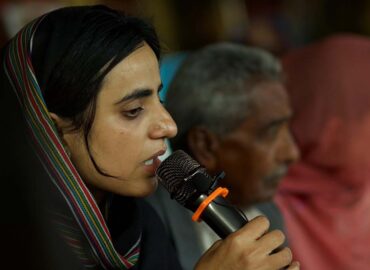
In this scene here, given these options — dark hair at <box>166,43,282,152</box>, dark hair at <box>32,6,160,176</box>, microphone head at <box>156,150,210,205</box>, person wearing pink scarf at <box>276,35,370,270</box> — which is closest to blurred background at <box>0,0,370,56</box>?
person wearing pink scarf at <box>276,35,370,270</box>

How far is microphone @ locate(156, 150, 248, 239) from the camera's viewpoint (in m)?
0.95

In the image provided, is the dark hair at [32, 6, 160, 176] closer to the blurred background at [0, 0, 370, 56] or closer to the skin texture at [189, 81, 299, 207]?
the skin texture at [189, 81, 299, 207]

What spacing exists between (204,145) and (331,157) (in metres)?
0.63

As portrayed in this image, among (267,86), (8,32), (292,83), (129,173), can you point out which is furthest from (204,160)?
(8,32)

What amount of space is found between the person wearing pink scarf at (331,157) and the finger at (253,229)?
1.21m

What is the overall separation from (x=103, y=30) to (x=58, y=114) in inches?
6.3

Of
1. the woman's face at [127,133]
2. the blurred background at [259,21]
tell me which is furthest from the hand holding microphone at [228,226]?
the blurred background at [259,21]

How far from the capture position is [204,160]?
6.11 ft

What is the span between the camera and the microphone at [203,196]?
3.12 ft

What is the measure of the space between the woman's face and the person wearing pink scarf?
1.18 metres

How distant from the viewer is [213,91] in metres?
1.81

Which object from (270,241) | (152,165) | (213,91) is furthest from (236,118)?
(270,241)

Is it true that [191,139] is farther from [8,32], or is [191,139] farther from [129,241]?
[8,32]

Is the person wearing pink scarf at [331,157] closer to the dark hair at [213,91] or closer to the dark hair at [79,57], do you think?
the dark hair at [213,91]
